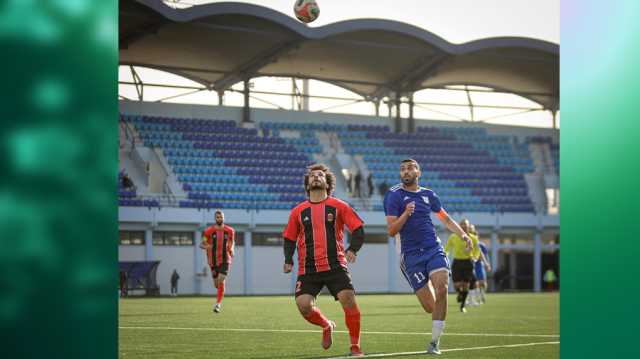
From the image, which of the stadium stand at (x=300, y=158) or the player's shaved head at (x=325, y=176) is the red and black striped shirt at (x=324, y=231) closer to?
the player's shaved head at (x=325, y=176)

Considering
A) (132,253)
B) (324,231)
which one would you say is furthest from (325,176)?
A: (132,253)

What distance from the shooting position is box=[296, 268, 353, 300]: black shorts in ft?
34.1

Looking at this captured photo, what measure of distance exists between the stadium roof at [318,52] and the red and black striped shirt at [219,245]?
17321 millimetres

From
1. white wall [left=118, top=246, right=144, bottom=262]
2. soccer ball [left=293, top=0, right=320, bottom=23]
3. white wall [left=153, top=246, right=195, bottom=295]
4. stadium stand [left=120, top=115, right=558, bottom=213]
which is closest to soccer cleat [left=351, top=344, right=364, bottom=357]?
soccer ball [left=293, top=0, right=320, bottom=23]

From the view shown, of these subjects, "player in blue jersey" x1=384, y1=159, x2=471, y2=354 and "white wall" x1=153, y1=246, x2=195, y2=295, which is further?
"white wall" x1=153, y1=246, x2=195, y2=295

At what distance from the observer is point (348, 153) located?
4662cm

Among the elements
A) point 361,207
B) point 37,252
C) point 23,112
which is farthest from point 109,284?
point 361,207

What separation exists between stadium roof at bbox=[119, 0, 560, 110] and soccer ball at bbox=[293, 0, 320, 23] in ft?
59.7

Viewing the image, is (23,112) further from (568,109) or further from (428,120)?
(428,120)

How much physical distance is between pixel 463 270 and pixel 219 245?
5554 millimetres

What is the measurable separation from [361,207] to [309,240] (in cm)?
3272

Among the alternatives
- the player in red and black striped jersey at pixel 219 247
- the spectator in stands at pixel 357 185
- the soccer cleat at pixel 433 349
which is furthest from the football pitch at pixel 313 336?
the spectator in stands at pixel 357 185

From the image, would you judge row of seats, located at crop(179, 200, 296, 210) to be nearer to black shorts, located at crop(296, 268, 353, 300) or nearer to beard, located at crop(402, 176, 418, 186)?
beard, located at crop(402, 176, 418, 186)

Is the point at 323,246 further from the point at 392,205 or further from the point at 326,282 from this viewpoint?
the point at 392,205
